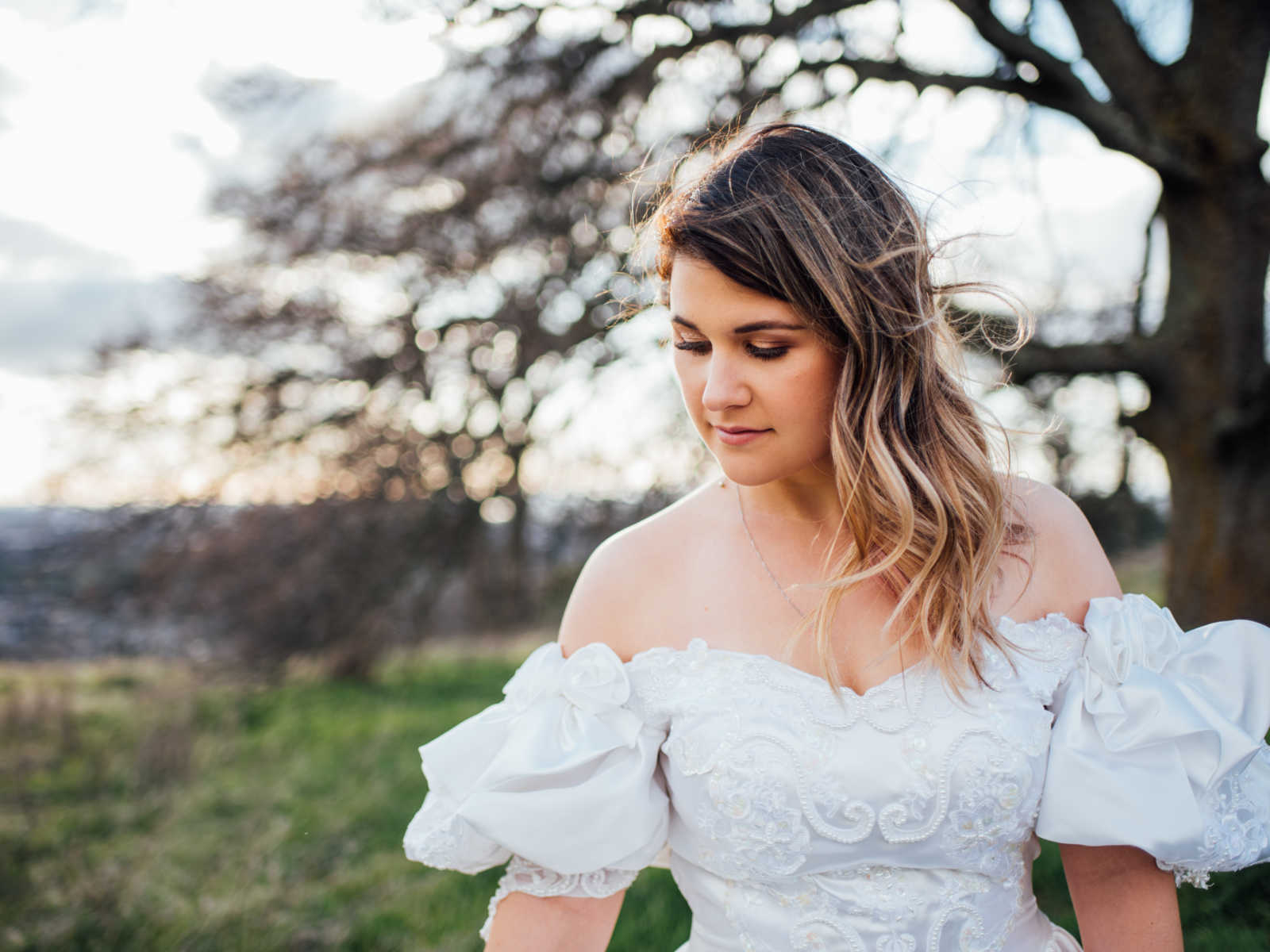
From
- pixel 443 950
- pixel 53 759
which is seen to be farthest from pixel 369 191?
pixel 443 950

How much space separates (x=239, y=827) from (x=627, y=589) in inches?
153

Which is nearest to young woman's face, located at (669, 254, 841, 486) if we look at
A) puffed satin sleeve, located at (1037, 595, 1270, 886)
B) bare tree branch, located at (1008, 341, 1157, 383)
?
puffed satin sleeve, located at (1037, 595, 1270, 886)

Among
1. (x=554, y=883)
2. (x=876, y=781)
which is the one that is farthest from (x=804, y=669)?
(x=554, y=883)

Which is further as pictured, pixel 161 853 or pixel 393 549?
pixel 393 549

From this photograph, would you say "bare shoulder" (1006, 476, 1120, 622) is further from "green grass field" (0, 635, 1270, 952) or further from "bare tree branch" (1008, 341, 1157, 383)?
"bare tree branch" (1008, 341, 1157, 383)

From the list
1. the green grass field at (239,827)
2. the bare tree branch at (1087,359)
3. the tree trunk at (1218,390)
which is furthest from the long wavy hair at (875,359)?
the tree trunk at (1218,390)

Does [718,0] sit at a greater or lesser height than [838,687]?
greater

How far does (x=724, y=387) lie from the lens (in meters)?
1.53

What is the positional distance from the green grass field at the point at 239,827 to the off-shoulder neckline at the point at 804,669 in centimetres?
150

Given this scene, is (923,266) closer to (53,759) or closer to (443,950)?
(443,950)

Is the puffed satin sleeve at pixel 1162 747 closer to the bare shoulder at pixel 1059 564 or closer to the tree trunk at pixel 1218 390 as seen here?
the bare shoulder at pixel 1059 564

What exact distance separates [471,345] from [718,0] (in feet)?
10.8

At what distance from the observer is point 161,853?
→ 4309 millimetres

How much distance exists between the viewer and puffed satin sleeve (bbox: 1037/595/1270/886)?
155 cm
